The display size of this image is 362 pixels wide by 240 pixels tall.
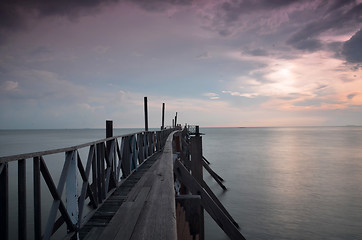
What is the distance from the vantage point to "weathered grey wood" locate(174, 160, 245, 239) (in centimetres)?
463

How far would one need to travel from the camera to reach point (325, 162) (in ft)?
95.5

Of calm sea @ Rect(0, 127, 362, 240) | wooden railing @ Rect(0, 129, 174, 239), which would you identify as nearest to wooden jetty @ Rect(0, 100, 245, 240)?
wooden railing @ Rect(0, 129, 174, 239)

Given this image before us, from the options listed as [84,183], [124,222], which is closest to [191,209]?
[124,222]

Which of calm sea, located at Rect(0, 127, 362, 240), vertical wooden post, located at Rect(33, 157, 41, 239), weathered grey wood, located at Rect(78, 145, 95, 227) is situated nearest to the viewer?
vertical wooden post, located at Rect(33, 157, 41, 239)

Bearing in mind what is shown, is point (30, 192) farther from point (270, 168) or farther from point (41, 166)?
point (270, 168)

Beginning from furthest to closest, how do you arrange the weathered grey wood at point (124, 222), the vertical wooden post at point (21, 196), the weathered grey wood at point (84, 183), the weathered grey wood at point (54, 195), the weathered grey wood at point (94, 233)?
the weathered grey wood at point (84, 183)
the weathered grey wood at point (94, 233)
the weathered grey wood at point (54, 195)
the vertical wooden post at point (21, 196)
the weathered grey wood at point (124, 222)

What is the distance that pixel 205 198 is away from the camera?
16.6ft

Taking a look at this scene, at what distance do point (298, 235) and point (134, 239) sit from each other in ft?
35.7

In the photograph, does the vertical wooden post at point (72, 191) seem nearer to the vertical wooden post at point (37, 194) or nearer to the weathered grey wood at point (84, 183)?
the weathered grey wood at point (84, 183)

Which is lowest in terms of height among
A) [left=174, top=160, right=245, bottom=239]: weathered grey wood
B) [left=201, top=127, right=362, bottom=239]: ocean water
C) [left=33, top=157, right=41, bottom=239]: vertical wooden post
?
[left=201, top=127, right=362, bottom=239]: ocean water

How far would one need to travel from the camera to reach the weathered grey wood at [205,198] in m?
4.63

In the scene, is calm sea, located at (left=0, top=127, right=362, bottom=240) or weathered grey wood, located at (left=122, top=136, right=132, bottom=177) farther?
calm sea, located at (left=0, top=127, right=362, bottom=240)

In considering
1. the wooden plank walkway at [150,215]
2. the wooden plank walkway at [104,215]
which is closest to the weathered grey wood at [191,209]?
the wooden plank walkway at [150,215]

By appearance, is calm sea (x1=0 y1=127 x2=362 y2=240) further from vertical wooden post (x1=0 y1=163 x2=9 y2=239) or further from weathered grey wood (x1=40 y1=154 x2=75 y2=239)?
vertical wooden post (x1=0 y1=163 x2=9 y2=239)
